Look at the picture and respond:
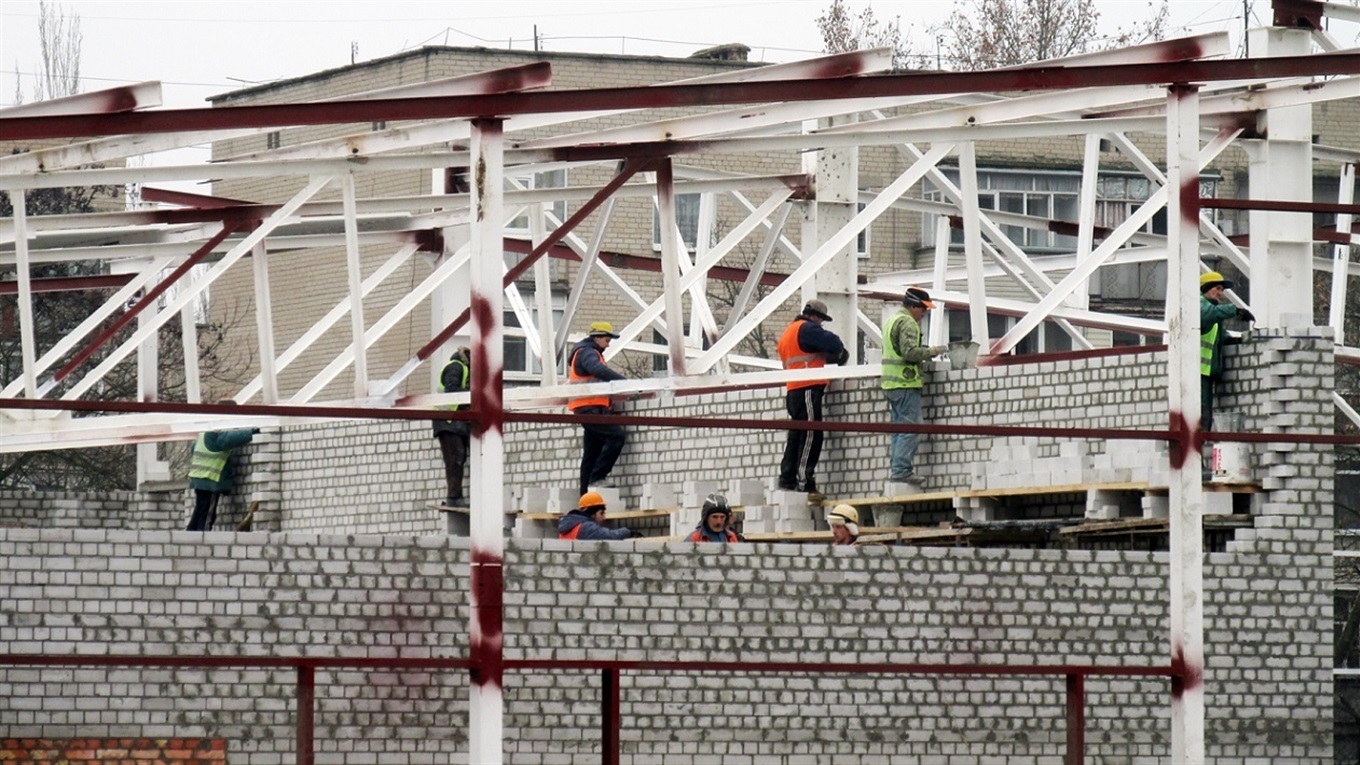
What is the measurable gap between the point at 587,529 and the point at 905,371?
282 cm

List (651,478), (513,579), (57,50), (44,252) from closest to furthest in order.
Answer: (513,579), (44,252), (651,478), (57,50)

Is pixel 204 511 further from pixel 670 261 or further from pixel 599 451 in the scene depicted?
pixel 670 261

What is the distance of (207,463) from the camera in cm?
2048

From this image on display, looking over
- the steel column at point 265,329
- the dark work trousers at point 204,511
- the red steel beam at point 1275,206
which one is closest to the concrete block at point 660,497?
the steel column at point 265,329

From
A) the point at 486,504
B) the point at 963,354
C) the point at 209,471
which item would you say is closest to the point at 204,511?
the point at 209,471

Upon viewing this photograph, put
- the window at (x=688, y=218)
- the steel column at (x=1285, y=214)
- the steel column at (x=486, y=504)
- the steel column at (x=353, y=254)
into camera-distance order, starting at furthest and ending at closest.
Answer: the window at (x=688, y=218) < the steel column at (x=1285, y=214) < the steel column at (x=353, y=254) < the steel column at (x=486, y=504)

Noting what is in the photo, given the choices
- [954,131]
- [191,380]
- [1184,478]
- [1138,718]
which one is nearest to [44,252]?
[191,380]

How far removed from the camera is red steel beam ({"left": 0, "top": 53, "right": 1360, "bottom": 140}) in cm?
826

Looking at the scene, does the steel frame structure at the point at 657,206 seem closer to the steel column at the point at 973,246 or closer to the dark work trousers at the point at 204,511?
the steel column at the point at 973,246

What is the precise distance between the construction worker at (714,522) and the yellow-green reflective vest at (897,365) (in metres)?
2.15

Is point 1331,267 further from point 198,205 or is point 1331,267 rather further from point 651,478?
point 198,205

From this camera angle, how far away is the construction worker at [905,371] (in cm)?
1530

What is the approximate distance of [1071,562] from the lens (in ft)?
45.7

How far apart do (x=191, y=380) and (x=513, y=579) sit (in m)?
3.22
